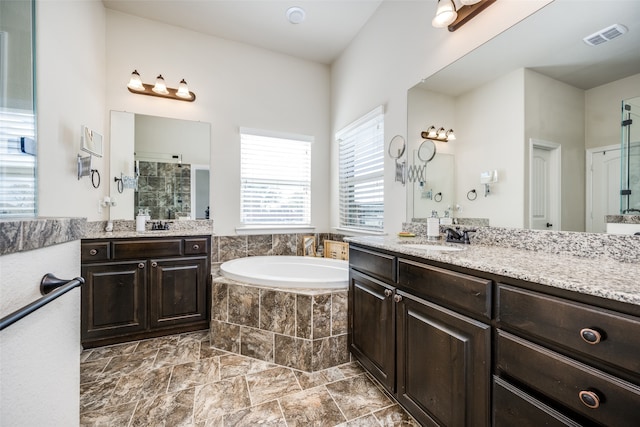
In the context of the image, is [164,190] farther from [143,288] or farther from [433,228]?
[433,228]

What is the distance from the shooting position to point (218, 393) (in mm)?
1655

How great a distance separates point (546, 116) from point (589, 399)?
4.14ft

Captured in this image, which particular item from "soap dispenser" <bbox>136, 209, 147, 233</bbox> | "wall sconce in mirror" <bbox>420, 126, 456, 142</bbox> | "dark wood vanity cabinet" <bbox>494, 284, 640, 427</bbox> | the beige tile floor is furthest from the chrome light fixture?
"soap dispenser" <bbox>136, 209, 147, 233</bbox>

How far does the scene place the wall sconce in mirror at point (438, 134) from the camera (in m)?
1.91

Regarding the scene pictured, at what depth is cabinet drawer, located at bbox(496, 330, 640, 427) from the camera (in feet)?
2.20

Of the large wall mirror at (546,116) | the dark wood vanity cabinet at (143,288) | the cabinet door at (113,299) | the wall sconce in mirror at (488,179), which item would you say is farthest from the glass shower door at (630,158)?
the cabinet door at (113,299)

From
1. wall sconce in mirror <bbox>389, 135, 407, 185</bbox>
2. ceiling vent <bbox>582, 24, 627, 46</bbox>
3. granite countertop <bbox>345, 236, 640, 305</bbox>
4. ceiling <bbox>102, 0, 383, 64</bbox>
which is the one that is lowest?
granite countertop <bbox>345, 236, 640, 305</bbox>

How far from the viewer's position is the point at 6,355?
0.50 m

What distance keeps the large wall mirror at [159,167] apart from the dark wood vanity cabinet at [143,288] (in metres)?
0.62

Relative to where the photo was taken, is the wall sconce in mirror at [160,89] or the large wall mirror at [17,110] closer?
the large wall mirror at [17,110]

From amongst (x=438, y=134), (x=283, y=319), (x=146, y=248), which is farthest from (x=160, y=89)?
(x=438, y=134)

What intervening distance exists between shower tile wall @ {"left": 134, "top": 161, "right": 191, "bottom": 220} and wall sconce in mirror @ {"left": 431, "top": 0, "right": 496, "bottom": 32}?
270 cm

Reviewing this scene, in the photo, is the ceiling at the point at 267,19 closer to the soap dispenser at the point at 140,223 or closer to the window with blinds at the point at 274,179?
the window with blinds at the point at 274,179

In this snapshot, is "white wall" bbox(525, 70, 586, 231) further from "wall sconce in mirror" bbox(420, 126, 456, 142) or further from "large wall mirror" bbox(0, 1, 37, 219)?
"large wall mirror" bbox(0, 1, 37, 219)
